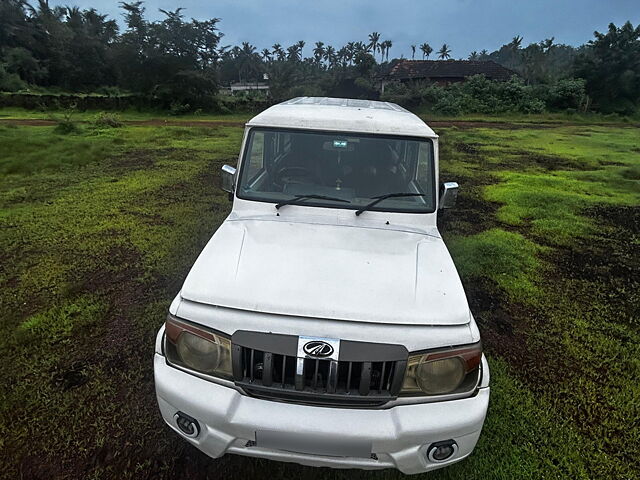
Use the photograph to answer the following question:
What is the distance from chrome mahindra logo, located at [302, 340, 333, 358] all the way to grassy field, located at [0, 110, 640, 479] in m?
0.95

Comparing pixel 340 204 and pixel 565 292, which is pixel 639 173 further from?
pixel 340 204

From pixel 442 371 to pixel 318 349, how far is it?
59 centimetres

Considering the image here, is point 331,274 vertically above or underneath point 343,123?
underneath

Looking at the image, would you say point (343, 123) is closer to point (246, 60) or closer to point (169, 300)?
point (169, 300)

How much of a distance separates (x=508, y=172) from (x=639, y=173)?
130 inches

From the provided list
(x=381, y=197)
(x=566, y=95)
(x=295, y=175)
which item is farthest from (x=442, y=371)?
(x=566, y=95)

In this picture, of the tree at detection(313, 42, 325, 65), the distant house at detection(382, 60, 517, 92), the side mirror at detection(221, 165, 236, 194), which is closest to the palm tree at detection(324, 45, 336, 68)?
the tree at detection(313, 42, 325, 65)

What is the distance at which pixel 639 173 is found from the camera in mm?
10469

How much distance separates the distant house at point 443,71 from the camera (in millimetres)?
38000

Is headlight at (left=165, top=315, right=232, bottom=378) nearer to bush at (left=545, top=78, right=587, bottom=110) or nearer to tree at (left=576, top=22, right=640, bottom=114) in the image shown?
bush at (left=545, top=78, right=587, bottom=110)

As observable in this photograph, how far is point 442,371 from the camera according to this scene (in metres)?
1.88

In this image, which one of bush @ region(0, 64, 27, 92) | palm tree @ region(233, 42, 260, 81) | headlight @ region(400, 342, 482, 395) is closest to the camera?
headlight @ region(400, 342, 482, 395)

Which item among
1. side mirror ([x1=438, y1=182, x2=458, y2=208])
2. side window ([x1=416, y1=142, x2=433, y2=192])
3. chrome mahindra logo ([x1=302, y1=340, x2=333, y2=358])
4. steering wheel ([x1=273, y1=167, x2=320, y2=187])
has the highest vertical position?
side window ([x1=416, y1=142, x2=433, y2=192])

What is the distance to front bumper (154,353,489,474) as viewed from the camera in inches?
69.1
